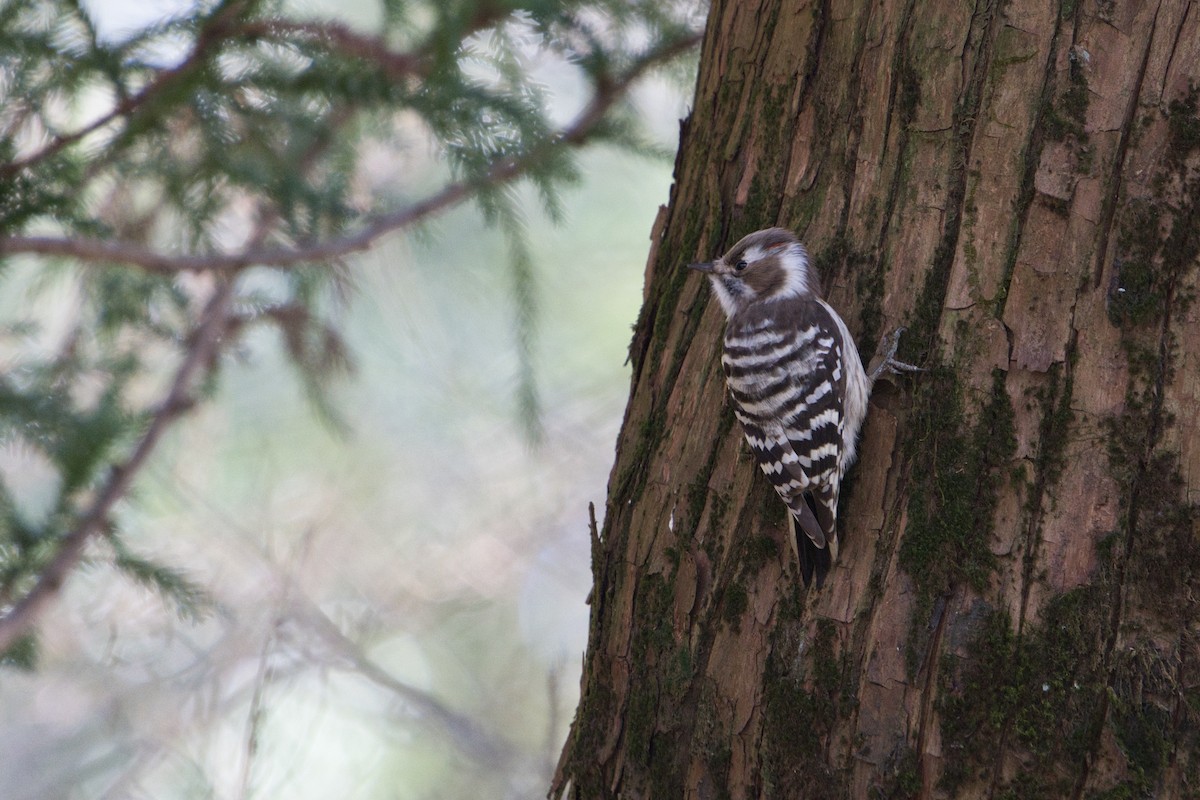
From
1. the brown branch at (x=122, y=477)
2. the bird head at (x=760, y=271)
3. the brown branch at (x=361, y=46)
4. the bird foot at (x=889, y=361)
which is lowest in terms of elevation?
the brown branch at (x=122, y=477)

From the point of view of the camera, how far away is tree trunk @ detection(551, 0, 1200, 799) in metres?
2.00

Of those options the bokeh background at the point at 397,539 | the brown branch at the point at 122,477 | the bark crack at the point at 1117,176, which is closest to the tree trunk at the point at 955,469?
the bark crack at the point at 1117,176

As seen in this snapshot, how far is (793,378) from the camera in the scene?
2.72m

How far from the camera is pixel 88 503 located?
3326mm

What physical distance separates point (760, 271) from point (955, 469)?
0.89 m

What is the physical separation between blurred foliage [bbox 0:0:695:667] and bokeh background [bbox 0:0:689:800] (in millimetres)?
1285

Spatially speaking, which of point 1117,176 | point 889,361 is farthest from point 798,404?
point 1117,176

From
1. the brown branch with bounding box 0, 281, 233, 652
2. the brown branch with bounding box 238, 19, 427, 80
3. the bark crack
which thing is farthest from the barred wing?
the brown branch with bounding box 0, 281, 233, 652

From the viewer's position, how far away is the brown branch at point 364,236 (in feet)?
9.32

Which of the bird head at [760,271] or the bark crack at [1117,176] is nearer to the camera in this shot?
the bark crack at [1117,176]

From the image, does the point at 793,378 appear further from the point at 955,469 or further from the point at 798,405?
the point at 955,469

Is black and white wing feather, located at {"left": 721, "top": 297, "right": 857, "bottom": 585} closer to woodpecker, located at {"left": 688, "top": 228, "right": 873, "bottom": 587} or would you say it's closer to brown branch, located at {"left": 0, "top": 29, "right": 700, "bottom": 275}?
woodpecker, located at {"left": 688, "top": 228, "right": 873, "bottom": 587}

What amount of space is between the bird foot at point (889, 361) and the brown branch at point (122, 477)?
2.29 metres

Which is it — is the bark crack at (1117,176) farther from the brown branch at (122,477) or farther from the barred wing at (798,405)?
the brown branch at (122,477)
